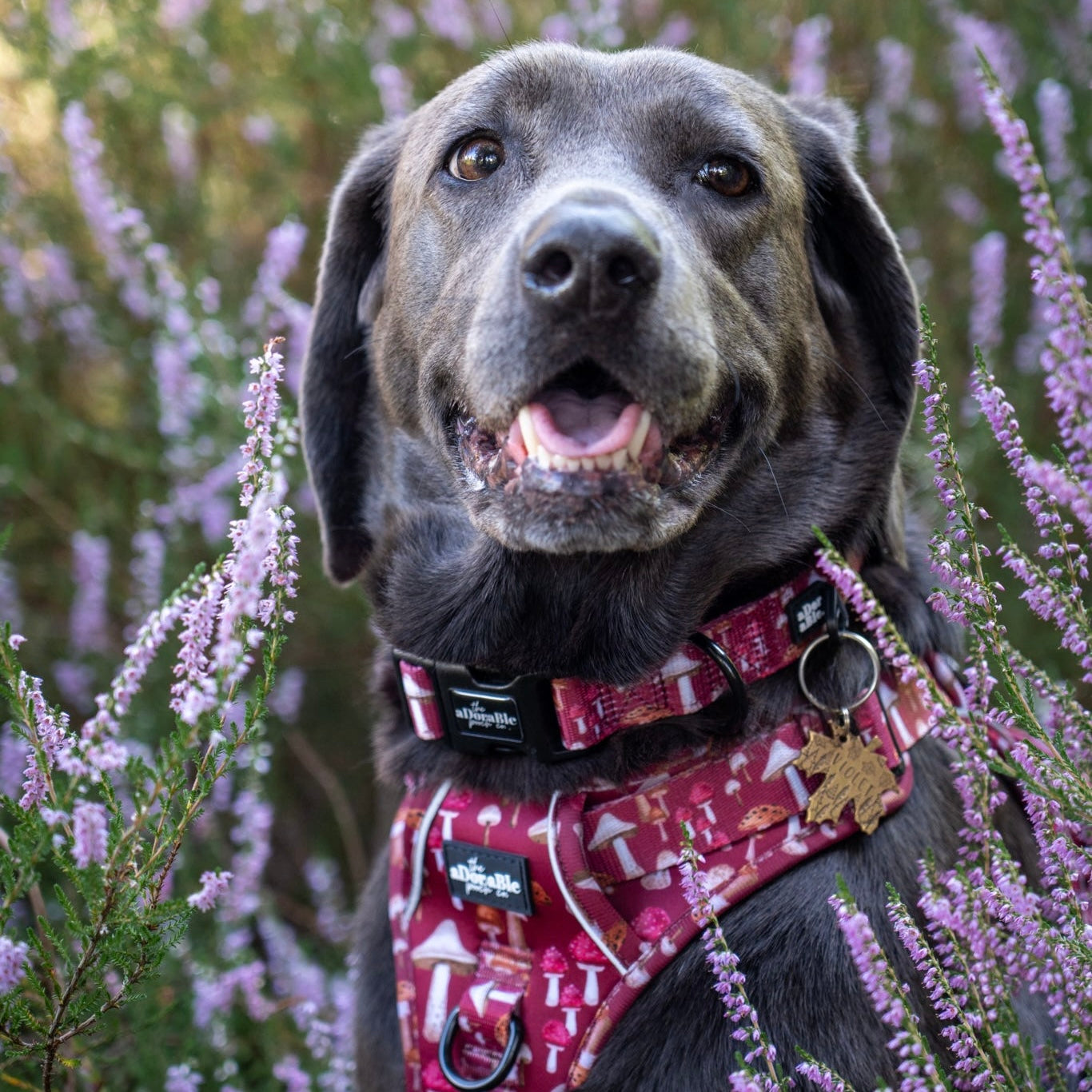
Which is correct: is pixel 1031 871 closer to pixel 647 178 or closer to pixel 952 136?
pixel 647 178

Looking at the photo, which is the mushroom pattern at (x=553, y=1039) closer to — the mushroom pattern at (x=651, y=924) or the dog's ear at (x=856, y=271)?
the mushroom pattern at (x=651, y=924)

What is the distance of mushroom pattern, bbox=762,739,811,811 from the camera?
178 centimetres

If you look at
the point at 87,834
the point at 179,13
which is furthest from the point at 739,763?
the point at 179,13

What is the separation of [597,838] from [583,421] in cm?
67

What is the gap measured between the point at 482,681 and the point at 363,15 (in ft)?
10.5

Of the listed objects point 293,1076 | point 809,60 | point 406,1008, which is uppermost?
point 809,60

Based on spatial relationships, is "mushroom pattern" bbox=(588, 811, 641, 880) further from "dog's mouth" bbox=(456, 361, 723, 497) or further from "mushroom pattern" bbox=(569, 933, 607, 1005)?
"dog's mouth" bbox=(456, 361, 723, 497)

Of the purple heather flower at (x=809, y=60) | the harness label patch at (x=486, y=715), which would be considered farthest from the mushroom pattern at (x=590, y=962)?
the purple heather flower at (x=809, y=60)

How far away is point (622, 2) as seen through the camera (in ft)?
13.8

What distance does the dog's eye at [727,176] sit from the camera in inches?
82.7

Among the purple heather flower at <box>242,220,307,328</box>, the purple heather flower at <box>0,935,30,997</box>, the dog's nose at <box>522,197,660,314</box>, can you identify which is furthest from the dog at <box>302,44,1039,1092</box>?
the purple heather flower at <box>0,935,30,997</box>

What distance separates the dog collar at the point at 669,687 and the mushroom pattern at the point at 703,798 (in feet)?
0.44

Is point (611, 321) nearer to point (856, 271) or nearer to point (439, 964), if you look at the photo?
point (856, 271)

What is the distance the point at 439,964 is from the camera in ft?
6.28
